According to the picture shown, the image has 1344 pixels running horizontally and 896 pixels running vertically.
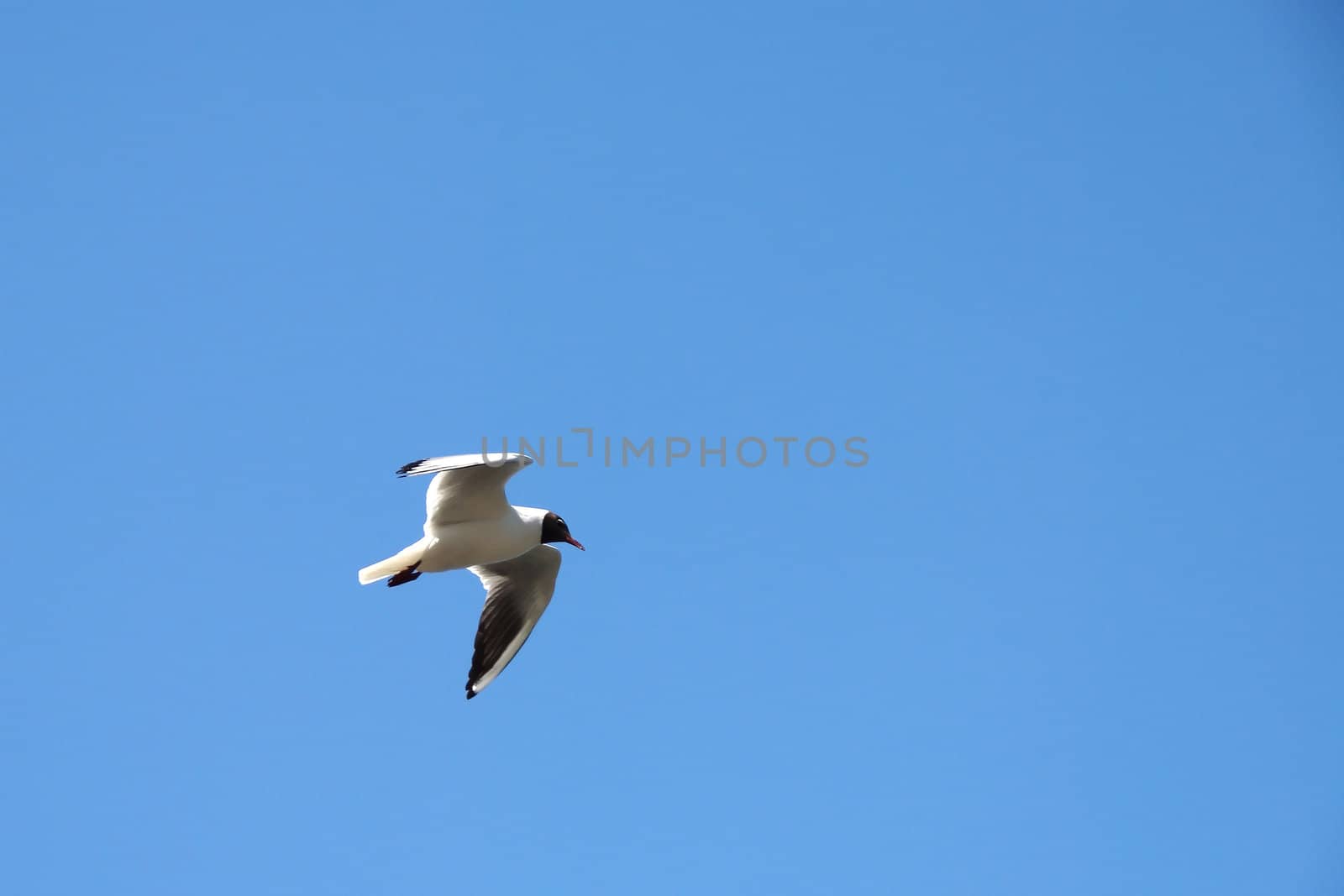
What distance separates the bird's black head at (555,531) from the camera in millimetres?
8555

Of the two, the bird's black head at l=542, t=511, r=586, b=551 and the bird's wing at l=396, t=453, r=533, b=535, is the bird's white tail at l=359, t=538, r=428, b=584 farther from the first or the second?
the bird's black head at l=542, t=511, r=586, b=551

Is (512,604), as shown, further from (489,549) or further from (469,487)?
(469,487)

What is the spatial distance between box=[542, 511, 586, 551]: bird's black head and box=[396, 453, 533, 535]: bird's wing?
21.5 inches

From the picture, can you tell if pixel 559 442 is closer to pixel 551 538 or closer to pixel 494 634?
pixel 551 538

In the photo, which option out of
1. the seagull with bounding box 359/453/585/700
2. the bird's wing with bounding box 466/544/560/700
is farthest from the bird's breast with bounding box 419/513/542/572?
the bird's wing with bounding box 466/544/560/700

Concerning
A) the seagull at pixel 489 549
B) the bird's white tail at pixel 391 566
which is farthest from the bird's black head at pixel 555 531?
the bird's white tail at pixel 391 566

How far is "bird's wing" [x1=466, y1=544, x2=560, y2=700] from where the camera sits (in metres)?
8.73

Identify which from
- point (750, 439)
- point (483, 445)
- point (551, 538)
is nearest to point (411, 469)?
point (483, 445)

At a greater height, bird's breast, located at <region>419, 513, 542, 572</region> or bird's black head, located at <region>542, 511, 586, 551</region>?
bird's black head, located at <region>542, 511, 586, 551</region>

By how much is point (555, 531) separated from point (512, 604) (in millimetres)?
704

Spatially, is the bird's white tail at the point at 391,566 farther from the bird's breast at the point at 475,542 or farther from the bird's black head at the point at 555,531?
the bird's black head at the point at 555,531

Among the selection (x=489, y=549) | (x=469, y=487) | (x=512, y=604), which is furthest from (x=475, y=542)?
(x=512, y=604)

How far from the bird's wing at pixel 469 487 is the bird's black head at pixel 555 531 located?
547 millimetres

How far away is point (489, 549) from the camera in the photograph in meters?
8.10
